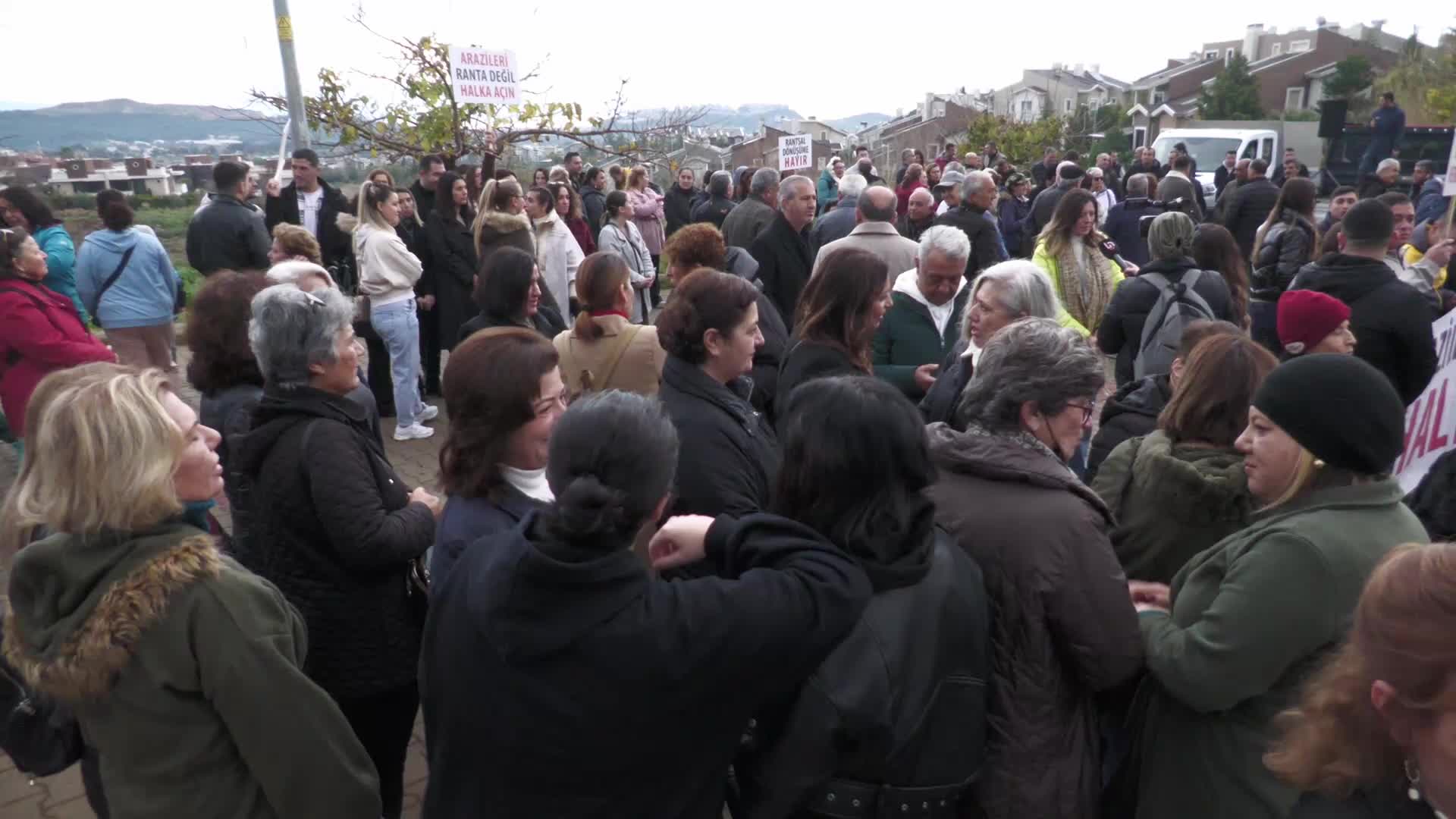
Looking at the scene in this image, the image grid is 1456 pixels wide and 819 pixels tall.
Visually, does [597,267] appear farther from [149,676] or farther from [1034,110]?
[1034,110]

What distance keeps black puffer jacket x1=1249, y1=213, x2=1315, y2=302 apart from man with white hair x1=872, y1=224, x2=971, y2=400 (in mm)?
3481

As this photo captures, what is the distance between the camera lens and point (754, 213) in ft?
25.6

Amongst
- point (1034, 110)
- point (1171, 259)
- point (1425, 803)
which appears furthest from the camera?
point (1034, 110)

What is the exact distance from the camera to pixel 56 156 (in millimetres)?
9594

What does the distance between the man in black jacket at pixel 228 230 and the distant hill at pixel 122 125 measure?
2480mm

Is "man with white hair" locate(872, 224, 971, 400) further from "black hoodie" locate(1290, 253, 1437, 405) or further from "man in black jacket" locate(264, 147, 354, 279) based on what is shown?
"man in black jacket" locate(264, 147, 354, 279)

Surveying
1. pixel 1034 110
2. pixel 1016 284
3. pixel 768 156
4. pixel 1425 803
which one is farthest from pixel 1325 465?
pixel 1034 110

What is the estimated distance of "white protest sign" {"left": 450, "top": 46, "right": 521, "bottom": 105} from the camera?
8258mm

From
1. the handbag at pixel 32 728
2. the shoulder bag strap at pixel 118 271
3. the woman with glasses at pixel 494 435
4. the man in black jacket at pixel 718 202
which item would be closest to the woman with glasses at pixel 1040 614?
the woman with glasses at pixel 494 435

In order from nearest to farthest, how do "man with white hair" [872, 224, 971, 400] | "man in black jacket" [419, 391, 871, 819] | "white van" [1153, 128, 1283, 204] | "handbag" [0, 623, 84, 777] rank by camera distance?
"man in black jacket" [419, 391, 871, 819] < "handbag" [0, 623, 84, 777] < "man with white hair" [872, 224, 971, 400] < "white van" [1153, 128, 1283, 204]

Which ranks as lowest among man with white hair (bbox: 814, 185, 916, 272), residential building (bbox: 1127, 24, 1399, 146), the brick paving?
the brick paving

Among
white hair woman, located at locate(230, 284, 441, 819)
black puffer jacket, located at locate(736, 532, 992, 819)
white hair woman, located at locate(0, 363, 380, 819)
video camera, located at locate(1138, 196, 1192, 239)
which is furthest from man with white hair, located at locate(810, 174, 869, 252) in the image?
white hair woman, located at locate(0, 363, 380, 819)

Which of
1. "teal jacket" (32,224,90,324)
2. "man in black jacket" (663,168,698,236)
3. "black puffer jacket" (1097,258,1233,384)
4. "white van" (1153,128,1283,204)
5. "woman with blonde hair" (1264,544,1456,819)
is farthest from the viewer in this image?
"white van" (1153,128,1283,204)

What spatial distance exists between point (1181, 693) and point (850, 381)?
3.03ft
